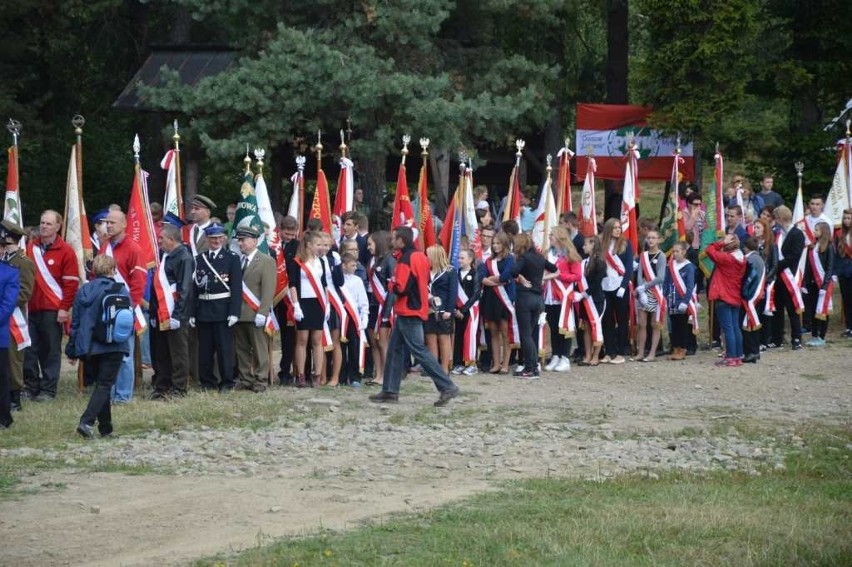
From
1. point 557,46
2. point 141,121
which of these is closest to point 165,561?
point 557,46

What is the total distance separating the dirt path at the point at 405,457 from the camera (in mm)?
9734

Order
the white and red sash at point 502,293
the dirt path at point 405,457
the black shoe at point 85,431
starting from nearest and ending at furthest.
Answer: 1. the dirt path at point 405,457
2. the black shoe at point 85,431
3. the white and red sash at point 502,293

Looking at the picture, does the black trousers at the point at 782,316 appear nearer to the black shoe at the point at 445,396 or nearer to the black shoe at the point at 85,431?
the black shoe at the point at 445,396

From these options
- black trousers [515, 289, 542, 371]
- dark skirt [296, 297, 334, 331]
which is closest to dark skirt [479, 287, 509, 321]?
black trousers [515, 289, 542, 371]

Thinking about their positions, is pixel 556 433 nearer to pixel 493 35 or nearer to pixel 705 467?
pixel 705 467

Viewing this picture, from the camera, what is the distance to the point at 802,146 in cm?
2712

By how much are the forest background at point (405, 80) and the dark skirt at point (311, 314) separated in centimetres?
696

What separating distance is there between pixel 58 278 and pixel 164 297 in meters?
1.32

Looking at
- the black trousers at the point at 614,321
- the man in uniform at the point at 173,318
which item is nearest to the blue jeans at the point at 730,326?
the black trousers at the point at 614,321

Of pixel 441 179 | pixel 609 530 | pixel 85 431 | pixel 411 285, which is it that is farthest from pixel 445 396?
pixel 441 179

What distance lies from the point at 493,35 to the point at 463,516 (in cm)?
1853

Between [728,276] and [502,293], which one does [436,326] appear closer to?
[502,293]

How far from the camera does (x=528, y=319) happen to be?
717 inches

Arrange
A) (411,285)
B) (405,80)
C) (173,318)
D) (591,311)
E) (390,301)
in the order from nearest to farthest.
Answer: (411,285) → (173,318) → (390,301) → (591,311) → (405,80)
